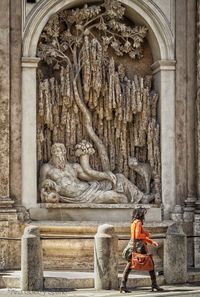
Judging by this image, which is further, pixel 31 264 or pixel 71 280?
pixel 71 280

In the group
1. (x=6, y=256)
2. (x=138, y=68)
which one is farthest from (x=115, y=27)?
(x=6, y=256)

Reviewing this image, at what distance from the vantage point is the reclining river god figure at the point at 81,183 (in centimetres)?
1723

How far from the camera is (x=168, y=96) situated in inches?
701

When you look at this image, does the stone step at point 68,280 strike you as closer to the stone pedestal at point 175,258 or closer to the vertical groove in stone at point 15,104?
the stone pedestal at point 175,258

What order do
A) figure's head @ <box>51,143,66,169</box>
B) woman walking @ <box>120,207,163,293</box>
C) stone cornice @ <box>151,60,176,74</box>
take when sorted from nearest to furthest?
1. woman walking @ <box>120,207,163,293</box>
2. figure's head @ <box>51,143,66,169</box>
3. stone cornice @ <box>151,60,176,74</box>

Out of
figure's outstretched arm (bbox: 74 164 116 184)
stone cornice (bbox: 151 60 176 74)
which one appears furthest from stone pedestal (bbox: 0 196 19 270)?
stone cornice (bbox: 151 60 176 74)

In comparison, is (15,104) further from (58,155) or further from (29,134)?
(58,155)

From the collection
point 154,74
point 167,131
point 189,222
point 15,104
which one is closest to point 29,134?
point 15,104

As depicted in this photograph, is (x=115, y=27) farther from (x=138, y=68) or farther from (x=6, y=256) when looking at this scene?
(x=6, y=256)

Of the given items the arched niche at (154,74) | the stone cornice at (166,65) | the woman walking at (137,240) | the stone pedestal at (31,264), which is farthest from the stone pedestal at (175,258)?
the stone cornice at (166,65)

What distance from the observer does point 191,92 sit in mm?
17766

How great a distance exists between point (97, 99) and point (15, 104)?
69.1 inches

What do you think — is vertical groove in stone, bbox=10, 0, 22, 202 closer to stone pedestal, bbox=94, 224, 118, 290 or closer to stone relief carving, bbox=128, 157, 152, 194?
stone relief carving, bbox=128, 157, 152, 194

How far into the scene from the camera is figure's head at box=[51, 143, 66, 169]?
1730cm
